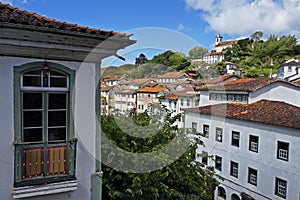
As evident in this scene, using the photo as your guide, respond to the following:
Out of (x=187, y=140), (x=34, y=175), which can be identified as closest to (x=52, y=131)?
(x=34, y=175)

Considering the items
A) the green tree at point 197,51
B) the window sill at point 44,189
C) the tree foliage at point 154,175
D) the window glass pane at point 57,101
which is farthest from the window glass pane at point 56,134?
the green tree at point 197,51

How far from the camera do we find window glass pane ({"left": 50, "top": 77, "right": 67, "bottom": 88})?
4652 mm

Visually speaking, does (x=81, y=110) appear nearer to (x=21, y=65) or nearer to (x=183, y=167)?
(x=21, y=65)

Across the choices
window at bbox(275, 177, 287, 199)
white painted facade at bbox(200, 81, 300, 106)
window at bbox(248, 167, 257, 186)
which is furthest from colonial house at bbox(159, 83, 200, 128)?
window at bbox(275, 177, 287, 199)

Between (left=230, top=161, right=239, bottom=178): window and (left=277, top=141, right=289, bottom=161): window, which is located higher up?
(left=277, top=141, right=289, bottom=161): window

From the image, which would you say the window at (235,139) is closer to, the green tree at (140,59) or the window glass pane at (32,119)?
the green tree at (140,59)

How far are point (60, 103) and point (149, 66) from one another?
4795 mm

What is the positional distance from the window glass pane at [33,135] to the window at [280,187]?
13.3 meters

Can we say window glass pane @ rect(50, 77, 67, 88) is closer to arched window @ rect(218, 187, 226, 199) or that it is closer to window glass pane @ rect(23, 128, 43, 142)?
window glass pane @ rect(23, 128, 43, 142)

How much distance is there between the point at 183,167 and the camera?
7293 millimetres

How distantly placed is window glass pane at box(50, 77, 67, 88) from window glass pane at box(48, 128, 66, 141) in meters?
0.81

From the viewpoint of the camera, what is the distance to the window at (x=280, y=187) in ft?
44.9

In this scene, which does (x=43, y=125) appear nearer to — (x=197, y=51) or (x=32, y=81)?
(x=32, y=81)

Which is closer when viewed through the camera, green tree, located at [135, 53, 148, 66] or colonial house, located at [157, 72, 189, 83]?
green tree, located at [135, 53, 148, 66]
